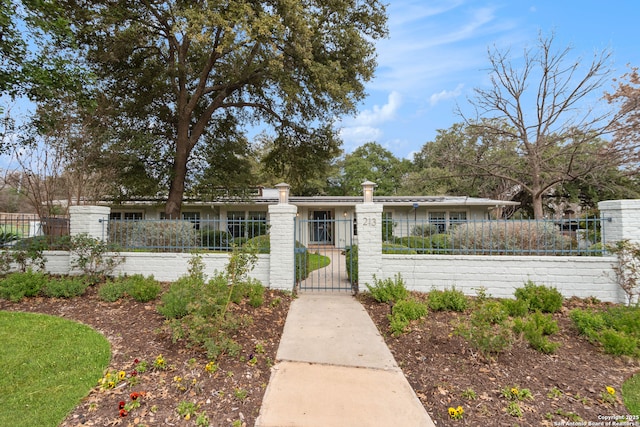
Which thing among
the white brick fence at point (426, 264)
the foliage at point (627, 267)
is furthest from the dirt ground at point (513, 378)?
the foliage at point (627, 267)

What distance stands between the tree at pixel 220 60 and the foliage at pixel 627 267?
7.72 meters

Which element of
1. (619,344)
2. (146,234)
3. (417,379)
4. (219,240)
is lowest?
(417,379)

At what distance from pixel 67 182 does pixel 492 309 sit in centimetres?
1306

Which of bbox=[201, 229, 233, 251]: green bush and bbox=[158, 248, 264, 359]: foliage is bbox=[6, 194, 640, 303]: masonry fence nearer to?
bbox=[201, 229, 233, 251]: green bush

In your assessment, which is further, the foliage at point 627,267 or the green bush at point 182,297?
the foliage at point 627,267

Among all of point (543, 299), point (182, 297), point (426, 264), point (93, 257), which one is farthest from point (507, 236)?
point (93, 257)

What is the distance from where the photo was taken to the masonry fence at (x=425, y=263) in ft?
19.7

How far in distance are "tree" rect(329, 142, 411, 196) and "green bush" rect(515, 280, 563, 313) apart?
25.1m

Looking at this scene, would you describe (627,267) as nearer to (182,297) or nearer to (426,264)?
(426,264)

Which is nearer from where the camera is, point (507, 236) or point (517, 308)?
point (517, 308)

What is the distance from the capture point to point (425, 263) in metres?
6.57

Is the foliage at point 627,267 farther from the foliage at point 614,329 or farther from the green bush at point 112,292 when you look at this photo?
the green bush at point 112,292

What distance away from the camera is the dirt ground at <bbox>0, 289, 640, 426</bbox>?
9.26ft

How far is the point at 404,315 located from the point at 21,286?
7.17 metres
